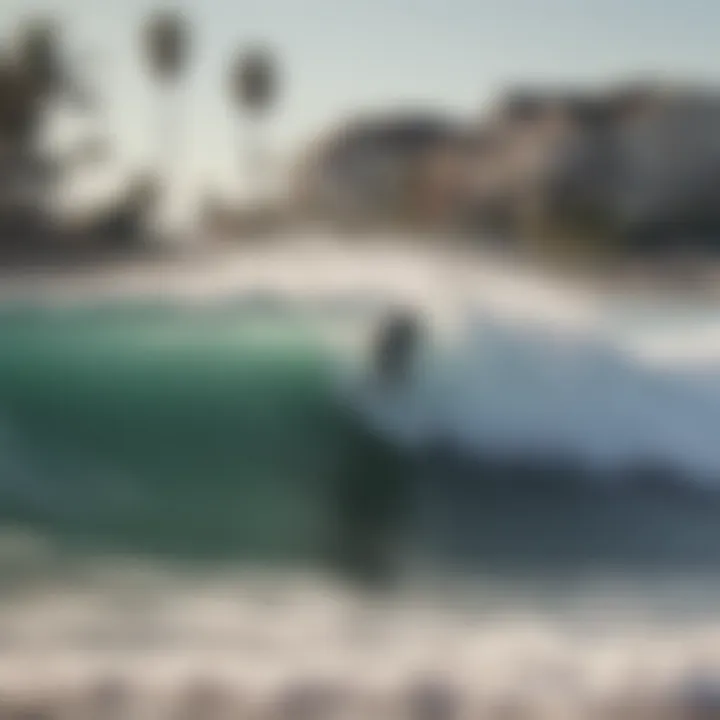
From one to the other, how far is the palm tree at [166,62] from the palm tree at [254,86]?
0.14 feet

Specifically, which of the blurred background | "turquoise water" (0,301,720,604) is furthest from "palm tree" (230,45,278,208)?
"turquoise water" (0,301,720,604)

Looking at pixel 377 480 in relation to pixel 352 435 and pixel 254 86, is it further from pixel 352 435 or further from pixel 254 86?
pixel 254 86

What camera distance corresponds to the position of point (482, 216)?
78 cm

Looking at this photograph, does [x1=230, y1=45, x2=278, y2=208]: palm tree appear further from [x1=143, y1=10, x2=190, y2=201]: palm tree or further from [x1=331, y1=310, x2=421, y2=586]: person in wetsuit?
[x1=331, y1=310, x2=421, y2=586]: person in wetsuit

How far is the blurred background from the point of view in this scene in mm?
763

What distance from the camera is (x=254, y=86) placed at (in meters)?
0.80

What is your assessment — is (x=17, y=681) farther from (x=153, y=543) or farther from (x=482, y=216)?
(x=482, y=216)

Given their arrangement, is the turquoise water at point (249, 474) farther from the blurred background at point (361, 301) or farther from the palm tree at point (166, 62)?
the palm tree at point (166, 62)

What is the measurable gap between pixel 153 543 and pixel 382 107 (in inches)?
14.2

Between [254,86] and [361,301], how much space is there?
0.60 ft

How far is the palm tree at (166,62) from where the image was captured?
0.79 metres

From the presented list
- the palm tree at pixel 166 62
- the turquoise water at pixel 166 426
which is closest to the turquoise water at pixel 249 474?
the turquoise water at pixel 166 426

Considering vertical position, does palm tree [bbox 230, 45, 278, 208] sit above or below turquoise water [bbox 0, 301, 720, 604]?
above

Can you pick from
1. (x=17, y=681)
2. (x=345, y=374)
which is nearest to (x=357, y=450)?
(x=345, y=374)
